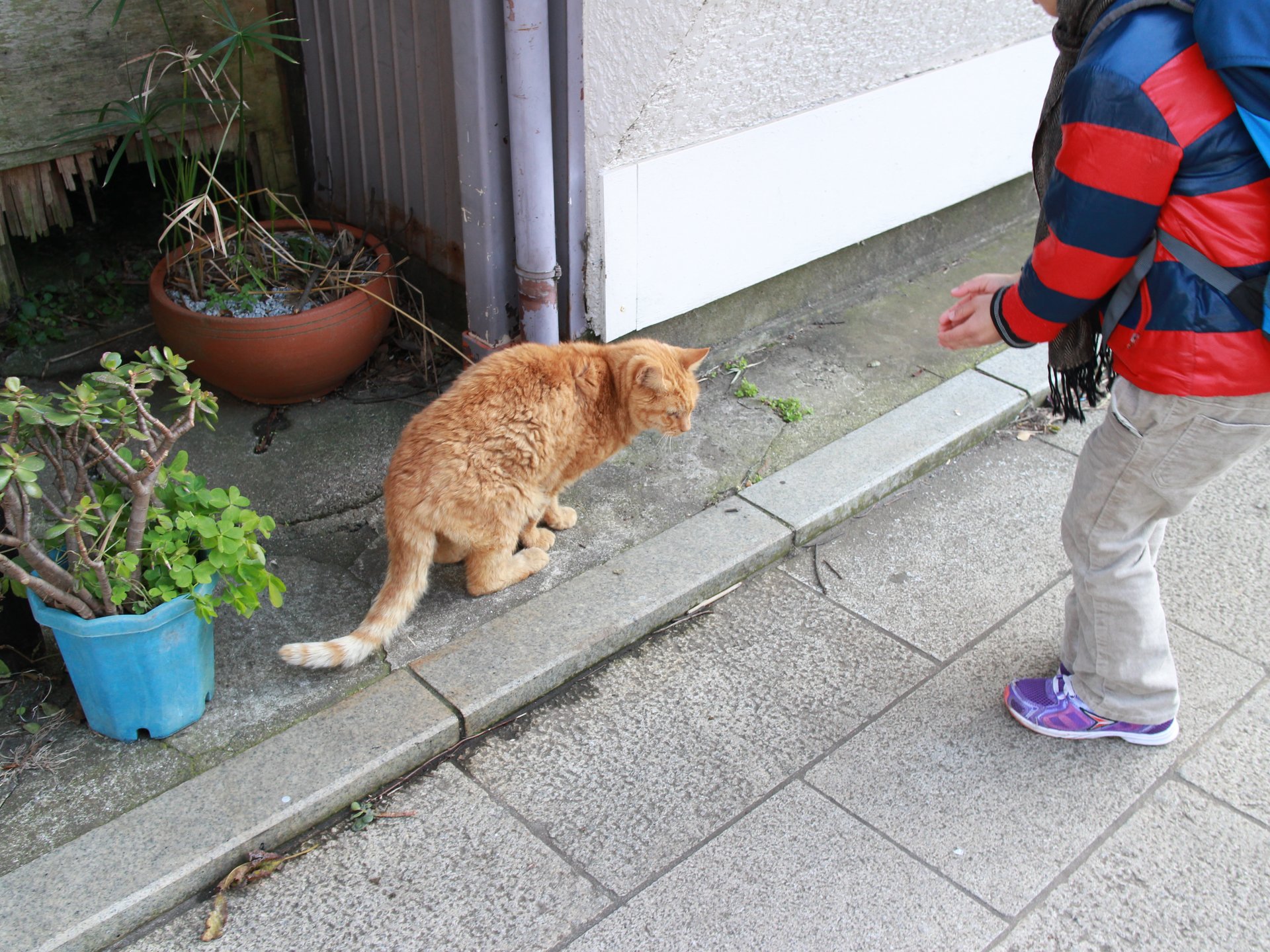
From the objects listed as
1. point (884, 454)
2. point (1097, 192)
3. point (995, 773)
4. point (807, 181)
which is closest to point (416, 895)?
point (995, 773)

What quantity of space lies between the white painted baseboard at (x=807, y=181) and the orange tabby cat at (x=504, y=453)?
2.21ft

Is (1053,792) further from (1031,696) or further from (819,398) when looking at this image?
(819,398)

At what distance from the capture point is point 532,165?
3490mm

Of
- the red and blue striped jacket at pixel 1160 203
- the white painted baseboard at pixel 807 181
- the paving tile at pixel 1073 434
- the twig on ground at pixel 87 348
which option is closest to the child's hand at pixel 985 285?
the red and blue striped jacket at pixel 1160 203

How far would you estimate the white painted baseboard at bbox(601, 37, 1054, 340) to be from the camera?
153 inches

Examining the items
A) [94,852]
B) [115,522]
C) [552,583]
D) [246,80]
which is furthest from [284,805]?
[246,80]

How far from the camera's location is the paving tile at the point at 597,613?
2924 millimetres

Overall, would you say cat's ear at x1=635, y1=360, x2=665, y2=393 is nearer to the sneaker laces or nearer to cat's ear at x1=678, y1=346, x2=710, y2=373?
cat's ear at x1=678, y1=346, x2=710, y2=373

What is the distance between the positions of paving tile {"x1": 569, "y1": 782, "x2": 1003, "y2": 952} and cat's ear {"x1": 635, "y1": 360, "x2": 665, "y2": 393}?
1355mm

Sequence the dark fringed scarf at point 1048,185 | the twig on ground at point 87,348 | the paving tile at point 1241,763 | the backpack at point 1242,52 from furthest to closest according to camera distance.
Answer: the twig on ground at point 87,348 → the paving tile at point 1241,763 → the dark fringed scarf at point 1048,185 → the backpack at point 1242,52

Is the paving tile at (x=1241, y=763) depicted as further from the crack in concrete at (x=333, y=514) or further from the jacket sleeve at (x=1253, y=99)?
the crack in concrete at (x=333, y=514)

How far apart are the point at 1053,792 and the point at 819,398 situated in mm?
2025

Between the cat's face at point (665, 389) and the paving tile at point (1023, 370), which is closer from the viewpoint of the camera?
the cat's face at point (665, 389)

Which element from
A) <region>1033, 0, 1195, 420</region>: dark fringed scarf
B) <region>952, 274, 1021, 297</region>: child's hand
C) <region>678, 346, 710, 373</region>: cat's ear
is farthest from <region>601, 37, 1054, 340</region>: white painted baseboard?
<region>1033, 0, 1195, 420</region>: dark fringed scarf
